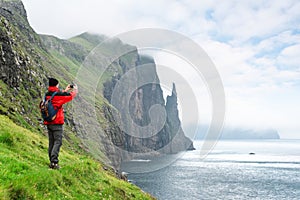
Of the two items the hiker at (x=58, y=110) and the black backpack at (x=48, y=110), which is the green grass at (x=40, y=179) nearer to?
the hiker at (x=58, y=110)

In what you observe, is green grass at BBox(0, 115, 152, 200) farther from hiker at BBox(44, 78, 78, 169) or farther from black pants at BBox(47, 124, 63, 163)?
hiker at BBox(44, 78, 78, 169)

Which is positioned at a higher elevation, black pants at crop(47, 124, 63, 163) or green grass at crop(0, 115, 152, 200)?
black pants at crop(47, 124, 63, 163)

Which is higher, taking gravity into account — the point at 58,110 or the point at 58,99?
the point at 58,99

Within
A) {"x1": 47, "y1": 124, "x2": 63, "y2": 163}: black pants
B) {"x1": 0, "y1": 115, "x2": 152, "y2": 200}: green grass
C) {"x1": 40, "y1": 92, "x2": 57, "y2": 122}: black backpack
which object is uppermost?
{"x1": 40, "y1": 92, "x2": 57, "y2": 122}: black backpack

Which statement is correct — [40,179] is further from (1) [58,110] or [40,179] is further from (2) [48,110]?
(1) [58,110]

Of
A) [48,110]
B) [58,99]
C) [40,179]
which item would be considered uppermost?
[58,99]

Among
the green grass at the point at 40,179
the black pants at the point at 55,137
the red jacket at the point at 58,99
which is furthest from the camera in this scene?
the black pants at the point at 55,137

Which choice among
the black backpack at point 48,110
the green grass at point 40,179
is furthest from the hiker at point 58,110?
the green grass at point 40,179

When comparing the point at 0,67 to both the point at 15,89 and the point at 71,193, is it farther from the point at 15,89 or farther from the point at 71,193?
the point at 71,193

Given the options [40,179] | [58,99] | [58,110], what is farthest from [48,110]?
[40,179]

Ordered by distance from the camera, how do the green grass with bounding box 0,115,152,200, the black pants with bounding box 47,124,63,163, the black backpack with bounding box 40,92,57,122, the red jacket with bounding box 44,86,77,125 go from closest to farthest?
the green grass with bounding box 0,115,152,200 → the black backpack with bounding box 40,92,57,122 → the red jacket with bounding box 44,86,77,125 → the black pants with bounding box 47,124,63,163

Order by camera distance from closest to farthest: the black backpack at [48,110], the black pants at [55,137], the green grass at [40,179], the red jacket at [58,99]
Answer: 1. the green grass at [40,179]
2. the black backpack at [48,110]
3. the red jacket at [58,99]
4. the black pants at [55,137]

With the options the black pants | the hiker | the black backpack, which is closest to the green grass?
the black pants

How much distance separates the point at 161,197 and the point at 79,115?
59444mm
